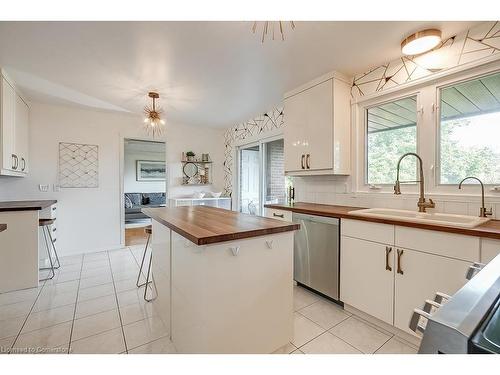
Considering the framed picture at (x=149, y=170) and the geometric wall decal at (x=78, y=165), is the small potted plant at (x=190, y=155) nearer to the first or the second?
the geometric wall decal at (x=78, y=165)

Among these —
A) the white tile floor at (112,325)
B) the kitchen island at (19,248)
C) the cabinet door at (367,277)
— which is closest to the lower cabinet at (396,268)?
the cabinet door at (367,277)

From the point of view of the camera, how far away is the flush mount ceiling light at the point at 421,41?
1778mm

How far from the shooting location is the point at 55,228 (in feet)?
11.4

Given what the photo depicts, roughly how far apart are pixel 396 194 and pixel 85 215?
14.5ft

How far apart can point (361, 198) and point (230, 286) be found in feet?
6.10

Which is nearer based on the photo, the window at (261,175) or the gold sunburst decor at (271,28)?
the gold sunburst decor at (271,28)

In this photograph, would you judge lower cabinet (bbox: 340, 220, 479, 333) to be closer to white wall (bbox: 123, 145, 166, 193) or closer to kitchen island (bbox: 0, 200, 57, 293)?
kitchen island (bbox: 0, 200, 57, 293)

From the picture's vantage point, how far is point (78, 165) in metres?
3.76

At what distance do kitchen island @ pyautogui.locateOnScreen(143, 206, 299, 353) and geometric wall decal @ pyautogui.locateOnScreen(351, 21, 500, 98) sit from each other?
1833mm

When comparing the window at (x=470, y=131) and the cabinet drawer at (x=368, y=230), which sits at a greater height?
the window at (x=470, y=131)

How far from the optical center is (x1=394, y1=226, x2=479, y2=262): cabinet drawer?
1.35 meters

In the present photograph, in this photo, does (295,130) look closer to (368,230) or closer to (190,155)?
(368,230)

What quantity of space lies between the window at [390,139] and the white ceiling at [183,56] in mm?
473
